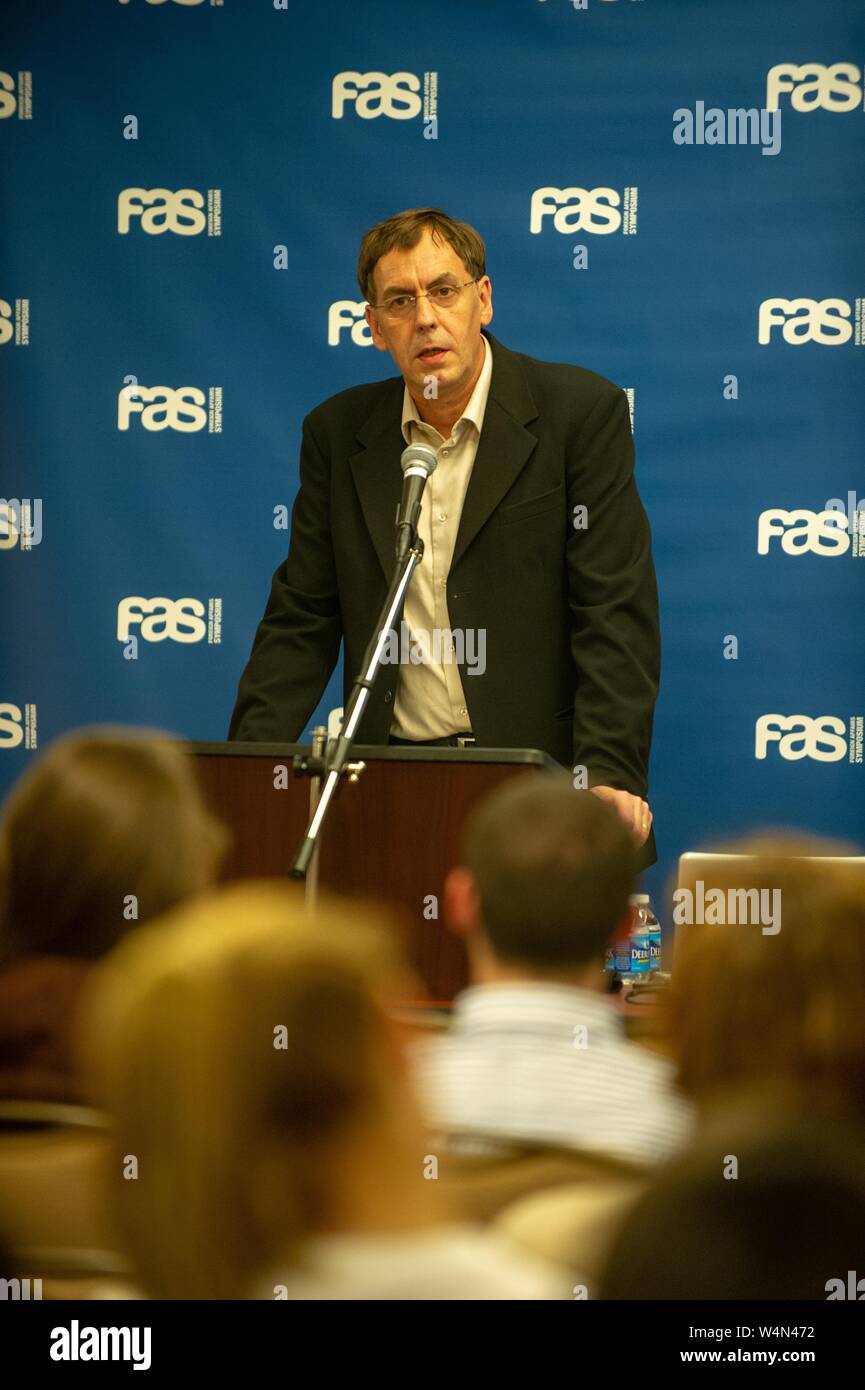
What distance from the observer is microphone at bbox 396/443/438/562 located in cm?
260

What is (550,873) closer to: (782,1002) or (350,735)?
(782,1002)

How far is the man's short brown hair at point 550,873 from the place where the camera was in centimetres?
161

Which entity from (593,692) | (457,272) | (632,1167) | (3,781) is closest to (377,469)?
(457,272)

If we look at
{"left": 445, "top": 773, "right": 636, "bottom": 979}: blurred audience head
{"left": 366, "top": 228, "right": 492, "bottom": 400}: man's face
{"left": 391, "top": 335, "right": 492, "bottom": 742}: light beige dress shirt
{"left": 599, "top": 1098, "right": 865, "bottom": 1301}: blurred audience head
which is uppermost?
{"left": 366, "top": 228, "right": 492, "bottom": 400}: man's face

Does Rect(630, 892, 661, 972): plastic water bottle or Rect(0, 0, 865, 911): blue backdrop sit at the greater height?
Rect(0, 0, 865, 911): blue backdrop

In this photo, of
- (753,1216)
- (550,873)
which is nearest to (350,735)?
(550,873)

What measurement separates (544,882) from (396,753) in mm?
908

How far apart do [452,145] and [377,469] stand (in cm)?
165

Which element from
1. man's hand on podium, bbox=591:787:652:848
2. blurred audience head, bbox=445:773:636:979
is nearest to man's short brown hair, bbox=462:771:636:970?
blurred audience head, bbox=445:773:636:979

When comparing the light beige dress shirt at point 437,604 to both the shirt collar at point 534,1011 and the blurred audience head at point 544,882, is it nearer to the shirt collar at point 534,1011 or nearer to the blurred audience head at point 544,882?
the blurred audience head at point 544,882

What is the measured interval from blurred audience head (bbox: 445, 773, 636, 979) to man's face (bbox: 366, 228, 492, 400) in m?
1.81

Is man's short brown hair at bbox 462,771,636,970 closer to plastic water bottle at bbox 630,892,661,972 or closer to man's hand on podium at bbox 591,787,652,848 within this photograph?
man's hand on podium at bbox 591,787,652,848

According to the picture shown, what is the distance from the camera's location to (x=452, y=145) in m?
4.68

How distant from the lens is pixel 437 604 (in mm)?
3426
